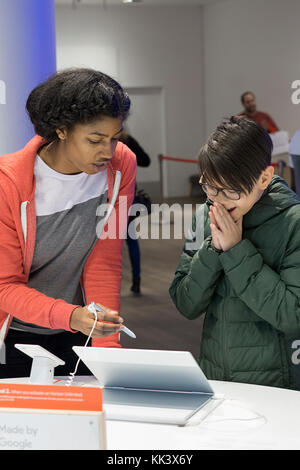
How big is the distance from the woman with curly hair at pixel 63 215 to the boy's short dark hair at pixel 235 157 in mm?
260

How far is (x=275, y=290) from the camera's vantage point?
6.41 feet

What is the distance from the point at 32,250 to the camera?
2035mm

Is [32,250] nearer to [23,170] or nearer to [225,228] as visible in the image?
[23,170]

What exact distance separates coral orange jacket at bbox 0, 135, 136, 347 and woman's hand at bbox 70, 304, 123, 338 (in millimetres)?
32

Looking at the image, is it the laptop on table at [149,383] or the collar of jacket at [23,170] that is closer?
the laptop on table at [149,383]

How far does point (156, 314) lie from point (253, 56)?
9252 millimetres

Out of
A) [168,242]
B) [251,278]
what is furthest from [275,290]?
[168,242]

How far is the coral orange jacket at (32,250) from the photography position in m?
1.94

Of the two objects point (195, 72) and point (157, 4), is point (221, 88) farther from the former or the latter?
point (157, 4)

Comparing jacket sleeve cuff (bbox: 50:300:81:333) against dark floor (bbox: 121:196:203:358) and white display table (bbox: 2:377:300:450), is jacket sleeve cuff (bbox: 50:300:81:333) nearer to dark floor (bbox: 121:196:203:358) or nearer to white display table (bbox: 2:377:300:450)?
white display table (bbox: 2:377:300:450)

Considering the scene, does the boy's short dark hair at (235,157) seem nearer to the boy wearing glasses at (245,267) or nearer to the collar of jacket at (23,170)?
the boy wearing glasses at (245,267)

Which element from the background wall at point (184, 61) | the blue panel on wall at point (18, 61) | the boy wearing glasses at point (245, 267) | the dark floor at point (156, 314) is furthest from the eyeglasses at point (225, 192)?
the background wall at point (184, 61)

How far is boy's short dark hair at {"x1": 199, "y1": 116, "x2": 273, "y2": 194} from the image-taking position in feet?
6.22

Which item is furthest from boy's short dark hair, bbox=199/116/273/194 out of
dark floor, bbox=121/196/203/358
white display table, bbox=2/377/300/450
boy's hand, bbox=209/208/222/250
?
dark floor, bbox=121/196/203/358
